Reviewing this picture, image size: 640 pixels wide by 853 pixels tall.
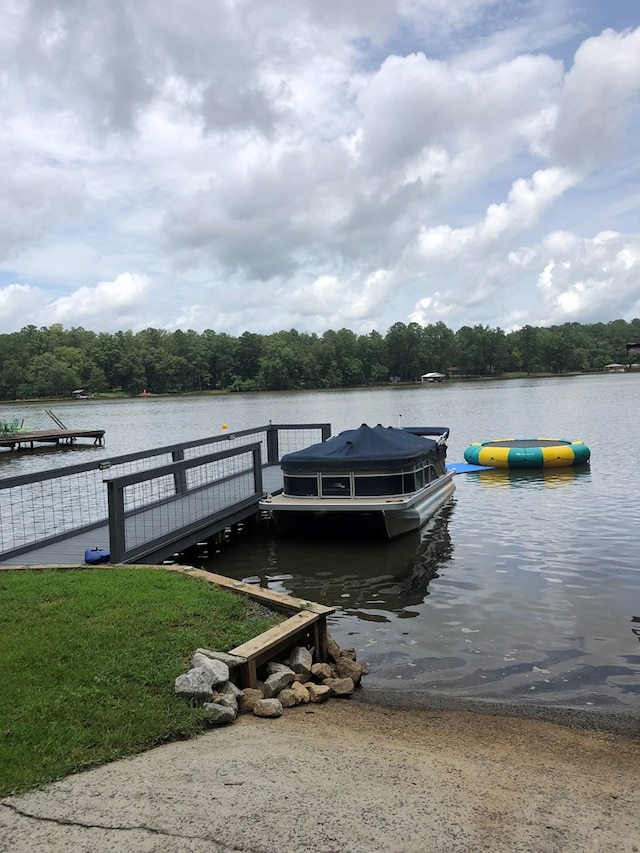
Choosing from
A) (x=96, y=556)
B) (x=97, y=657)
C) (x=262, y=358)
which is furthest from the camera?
(x=262, y=358)

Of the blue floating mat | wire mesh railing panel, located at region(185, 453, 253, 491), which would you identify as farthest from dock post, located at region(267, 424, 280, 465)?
the blue floating mat

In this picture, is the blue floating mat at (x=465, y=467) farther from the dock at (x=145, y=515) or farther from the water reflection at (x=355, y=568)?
the water reflection at (x=355, y=568)

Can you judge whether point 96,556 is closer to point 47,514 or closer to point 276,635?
point 276,635

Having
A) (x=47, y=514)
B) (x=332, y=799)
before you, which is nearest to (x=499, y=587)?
(x=332, y=799)

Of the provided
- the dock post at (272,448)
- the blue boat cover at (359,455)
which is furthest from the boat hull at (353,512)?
the dock post at (272,448)

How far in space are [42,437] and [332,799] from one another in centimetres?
4269

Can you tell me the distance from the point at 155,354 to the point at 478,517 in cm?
11027

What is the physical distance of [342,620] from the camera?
9383 mm

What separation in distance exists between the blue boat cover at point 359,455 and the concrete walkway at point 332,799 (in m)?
7.85

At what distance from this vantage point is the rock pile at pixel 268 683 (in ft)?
17.8

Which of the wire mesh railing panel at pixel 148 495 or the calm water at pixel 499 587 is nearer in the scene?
the calm water at pixel 499 587

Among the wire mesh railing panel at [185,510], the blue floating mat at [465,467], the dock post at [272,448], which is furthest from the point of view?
the blue floating mat at [465,467]

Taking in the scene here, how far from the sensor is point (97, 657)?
5.80 m

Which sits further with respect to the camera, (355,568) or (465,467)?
(465,467)
